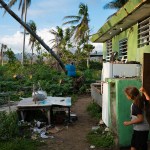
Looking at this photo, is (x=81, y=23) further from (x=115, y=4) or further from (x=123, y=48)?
(x=123, y=48)

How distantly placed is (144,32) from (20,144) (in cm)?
534

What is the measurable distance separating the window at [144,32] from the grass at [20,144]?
456cm

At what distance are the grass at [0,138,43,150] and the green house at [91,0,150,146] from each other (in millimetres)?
1837

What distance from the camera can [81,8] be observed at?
111 ft

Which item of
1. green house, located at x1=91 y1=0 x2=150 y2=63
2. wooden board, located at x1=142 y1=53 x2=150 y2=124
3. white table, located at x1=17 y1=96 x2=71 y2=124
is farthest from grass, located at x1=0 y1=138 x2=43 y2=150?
green house, located at x1=91 y1=0 x2=150 y2=63

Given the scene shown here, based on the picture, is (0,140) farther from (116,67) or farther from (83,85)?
(83,85)

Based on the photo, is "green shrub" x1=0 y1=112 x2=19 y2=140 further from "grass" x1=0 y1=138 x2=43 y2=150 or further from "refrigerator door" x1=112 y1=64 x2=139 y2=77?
"refrigerator door" x1=112 y1=64 x2=139 y2=77

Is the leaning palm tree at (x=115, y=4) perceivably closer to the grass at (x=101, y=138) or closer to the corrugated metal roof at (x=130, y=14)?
the corrugated metal roof at (x=130, y=14)

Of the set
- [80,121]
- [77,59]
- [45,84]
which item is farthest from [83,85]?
[77,59]

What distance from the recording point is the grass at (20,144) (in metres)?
6.76

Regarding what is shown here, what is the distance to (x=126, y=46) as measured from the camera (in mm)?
12703

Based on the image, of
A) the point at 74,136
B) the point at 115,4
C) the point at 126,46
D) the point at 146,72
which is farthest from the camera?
the point at 115,4

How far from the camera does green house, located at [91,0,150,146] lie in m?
6.79

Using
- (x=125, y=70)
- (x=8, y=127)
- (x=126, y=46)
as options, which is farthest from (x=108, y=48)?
(x=8, y=127)
